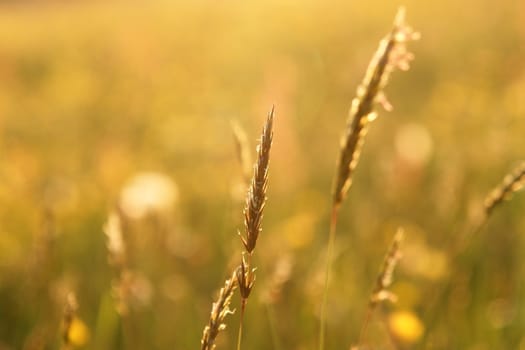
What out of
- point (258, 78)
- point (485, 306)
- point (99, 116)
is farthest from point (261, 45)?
point (485, 306)

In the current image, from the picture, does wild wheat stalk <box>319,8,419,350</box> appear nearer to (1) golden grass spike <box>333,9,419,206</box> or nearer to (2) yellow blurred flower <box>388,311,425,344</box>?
(1) golden grass spike <box>333,9,419,206</box>

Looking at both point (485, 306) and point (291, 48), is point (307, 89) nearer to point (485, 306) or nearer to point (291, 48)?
point (291, 48)

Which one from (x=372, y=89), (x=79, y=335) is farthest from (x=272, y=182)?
(x=372, y=89)

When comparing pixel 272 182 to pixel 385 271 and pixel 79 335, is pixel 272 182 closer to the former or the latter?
pixel 79 335

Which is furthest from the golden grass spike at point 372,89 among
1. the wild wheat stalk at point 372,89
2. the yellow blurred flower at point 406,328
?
the yellow blurred flower at point 406,328

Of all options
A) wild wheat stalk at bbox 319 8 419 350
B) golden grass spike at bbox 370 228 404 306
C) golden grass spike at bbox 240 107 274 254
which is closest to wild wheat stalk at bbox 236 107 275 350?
golden grass spike at bbox 240 107 274 254

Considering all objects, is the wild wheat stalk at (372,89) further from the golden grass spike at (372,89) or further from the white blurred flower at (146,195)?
the white blurred flower at (146,195)
